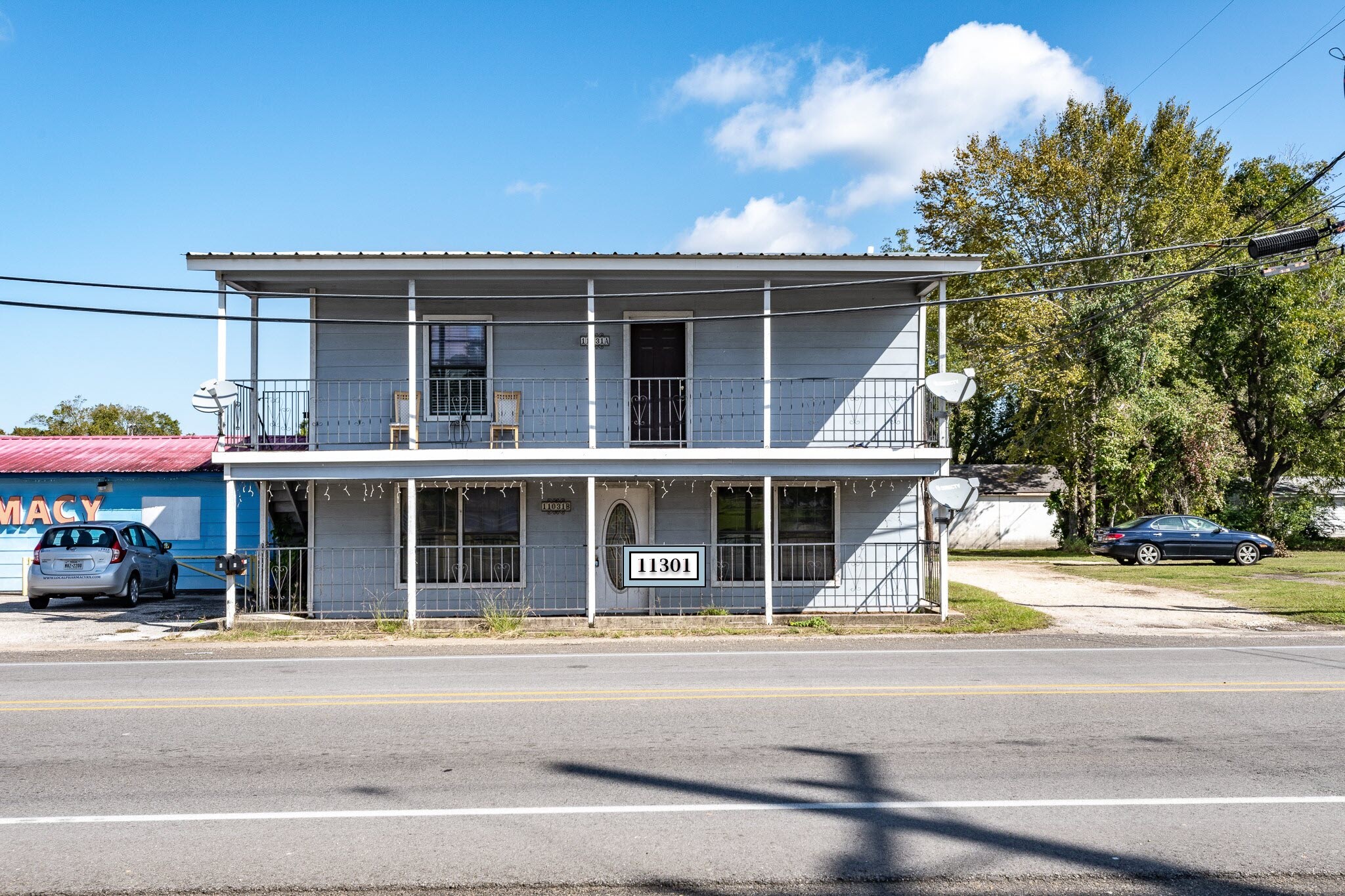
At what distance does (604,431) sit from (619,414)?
0.39 metres

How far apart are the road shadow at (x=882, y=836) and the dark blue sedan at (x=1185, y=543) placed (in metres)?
23.7

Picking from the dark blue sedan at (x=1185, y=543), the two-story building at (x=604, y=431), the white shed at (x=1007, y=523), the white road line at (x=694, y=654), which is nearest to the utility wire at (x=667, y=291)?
the two-story building at (x=604, y=431)

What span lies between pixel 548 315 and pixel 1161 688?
10.9m

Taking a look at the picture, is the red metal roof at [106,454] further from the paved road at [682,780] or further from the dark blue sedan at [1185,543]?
the dark blue sedan at [1185,543]

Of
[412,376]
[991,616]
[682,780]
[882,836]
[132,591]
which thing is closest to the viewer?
[882,836]

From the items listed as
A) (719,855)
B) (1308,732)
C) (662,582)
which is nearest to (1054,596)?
(662,582)

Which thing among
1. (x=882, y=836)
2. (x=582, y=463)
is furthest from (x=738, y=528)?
(x=882, y=836)

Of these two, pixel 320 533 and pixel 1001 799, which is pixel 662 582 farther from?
pixel 1001 799

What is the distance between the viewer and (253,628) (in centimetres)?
1496

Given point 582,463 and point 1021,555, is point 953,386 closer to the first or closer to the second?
point 582,463

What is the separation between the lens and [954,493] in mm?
14383

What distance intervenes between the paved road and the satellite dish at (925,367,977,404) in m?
5.15

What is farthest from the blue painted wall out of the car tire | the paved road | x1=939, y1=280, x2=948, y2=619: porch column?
x1=939, y1=280, x2=948, y2=619: porch column

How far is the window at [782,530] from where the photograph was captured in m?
17.1
